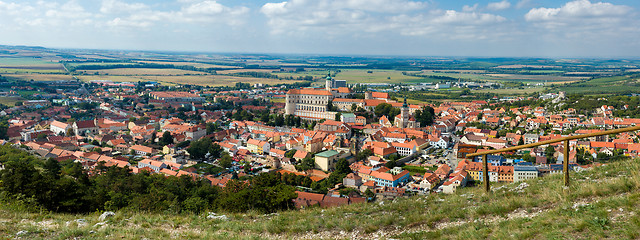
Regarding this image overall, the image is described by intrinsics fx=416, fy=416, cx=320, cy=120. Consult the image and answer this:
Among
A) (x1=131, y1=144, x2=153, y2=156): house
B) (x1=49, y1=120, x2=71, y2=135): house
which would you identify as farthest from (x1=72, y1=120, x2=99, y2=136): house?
(x1=131, y1=144, x2=153, y2=156): house

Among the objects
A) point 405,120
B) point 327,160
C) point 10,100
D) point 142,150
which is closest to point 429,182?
point 327,160

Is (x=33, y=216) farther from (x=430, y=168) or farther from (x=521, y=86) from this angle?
(x=521, y=86)

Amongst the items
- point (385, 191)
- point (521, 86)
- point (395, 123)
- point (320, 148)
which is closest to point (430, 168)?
point (385, 191)

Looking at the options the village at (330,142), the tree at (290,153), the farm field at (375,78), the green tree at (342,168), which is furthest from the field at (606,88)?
the green tree at (342,168)

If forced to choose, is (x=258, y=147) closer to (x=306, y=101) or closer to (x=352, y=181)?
(x=352, y=181)

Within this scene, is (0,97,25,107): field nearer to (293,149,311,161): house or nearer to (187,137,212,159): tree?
(187,137,212,159): tree

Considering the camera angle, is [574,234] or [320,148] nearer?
[574,234]
